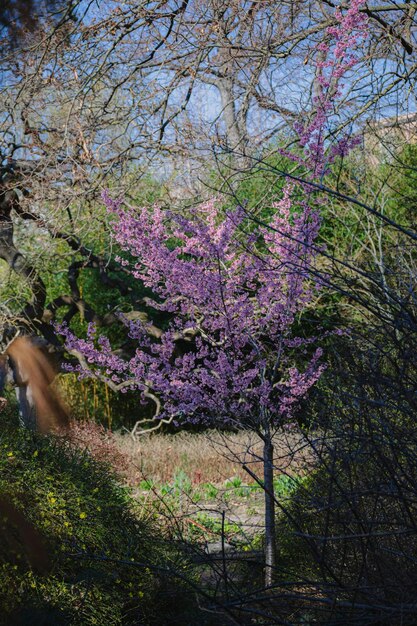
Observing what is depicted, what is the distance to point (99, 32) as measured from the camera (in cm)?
577

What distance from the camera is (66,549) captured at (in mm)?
4055

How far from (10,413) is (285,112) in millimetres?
3209

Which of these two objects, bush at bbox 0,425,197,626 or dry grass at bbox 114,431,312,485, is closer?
bush at bbox 0,425,197,626

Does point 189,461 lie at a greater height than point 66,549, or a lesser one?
greater

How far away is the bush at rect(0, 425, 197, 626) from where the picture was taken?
3842 mm

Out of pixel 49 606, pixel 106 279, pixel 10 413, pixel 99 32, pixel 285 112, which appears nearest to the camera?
pixel 49 606

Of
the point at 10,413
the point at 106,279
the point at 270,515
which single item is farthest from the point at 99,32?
the point at 106,279

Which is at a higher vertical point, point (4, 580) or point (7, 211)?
point (7, 211)

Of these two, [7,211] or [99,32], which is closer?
[99,32]

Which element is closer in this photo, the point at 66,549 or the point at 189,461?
the point at 66,549

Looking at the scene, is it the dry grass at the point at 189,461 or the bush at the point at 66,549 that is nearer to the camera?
the bush at the point at 66,549

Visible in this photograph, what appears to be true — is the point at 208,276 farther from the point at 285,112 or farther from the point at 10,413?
the point at 10,413

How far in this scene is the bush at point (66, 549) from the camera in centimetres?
384

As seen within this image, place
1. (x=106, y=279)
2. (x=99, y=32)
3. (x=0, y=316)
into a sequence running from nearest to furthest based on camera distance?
(x=99, y=32) < (x=0, y=316) < (x=106, y=279)
